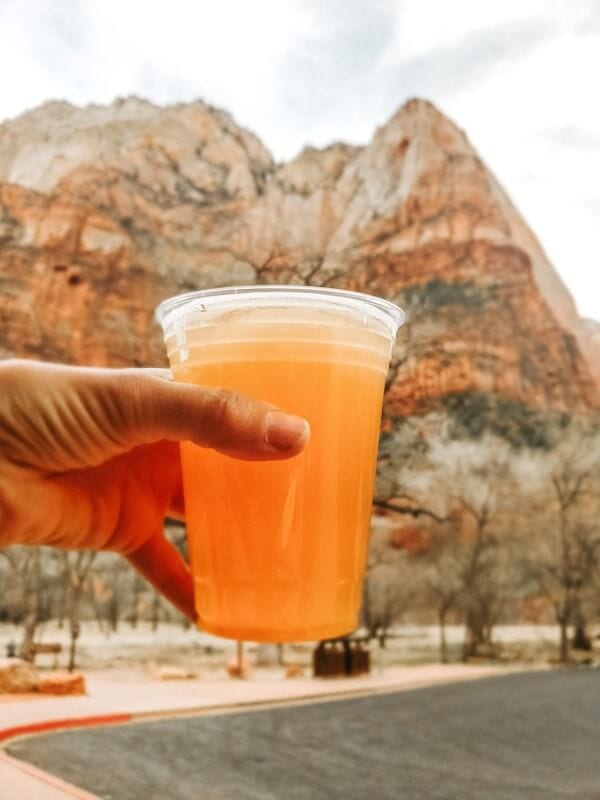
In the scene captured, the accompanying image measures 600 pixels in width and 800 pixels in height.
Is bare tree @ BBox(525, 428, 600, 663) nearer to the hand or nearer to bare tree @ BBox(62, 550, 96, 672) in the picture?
bare tree @ BBox(62, 550, 96, 672)

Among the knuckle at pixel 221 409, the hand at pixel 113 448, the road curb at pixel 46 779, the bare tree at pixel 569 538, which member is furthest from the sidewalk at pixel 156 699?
the knuckle at pixel 221 409

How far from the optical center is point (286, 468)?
0.46m

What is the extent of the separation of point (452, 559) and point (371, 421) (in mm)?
5277

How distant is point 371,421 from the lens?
50 centimetres

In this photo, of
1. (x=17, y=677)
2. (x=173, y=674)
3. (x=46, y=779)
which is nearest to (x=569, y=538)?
(x=173, y=674)

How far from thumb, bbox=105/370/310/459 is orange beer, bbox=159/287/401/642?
24 mm

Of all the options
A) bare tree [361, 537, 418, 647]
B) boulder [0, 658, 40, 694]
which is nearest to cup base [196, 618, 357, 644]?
boulder [0, 658, 40, 694]

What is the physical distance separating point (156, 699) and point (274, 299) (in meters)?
4.73

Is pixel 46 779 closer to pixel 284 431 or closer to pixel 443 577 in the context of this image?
pixel 284 431

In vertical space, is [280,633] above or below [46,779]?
above

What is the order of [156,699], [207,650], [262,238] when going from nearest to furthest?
[156,699] → [207,650] → [262,238]

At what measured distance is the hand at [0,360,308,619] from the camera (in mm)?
439

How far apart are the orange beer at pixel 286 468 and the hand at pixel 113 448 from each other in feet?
0.09

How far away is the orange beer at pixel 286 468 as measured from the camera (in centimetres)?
46
